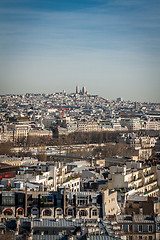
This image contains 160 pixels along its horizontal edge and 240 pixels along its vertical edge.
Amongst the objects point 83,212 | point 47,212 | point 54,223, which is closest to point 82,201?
point 83,212

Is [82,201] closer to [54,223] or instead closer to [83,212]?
[83,212]


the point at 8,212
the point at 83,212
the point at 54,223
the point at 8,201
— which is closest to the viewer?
the point at 54,223

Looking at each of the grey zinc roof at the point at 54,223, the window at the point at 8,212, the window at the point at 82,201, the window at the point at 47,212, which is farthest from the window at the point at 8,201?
the window at the point at 82,201

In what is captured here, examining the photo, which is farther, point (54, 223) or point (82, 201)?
point (82, 201)

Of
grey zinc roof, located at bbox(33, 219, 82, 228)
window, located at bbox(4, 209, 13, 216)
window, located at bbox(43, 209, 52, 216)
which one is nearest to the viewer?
grey zinc roof, located at bbox(33, 219, 82, 228)

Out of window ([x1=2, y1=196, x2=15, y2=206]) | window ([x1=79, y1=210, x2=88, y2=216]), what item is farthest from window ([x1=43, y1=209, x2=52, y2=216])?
window ([x1=2, y1=196, x2=15, y2=206])

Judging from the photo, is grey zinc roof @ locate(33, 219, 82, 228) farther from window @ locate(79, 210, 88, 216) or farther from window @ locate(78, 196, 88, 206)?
window @ locate(78, 196, 88, 206)

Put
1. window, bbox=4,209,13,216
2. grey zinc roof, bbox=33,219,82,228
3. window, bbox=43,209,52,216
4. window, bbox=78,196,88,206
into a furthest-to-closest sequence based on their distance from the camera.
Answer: window, bbox=78,196,88,206
window, bbox=4,209,13,216
window, bbox=43,209,52,216
grey zinc roof, bbox=33,219,82,228

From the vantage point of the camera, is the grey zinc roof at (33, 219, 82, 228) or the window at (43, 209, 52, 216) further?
the window at (43, 209, 52, 216)

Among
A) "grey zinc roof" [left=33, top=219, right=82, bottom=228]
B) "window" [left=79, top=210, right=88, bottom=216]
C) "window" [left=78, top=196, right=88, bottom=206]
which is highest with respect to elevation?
"window" [left=78, top=196, right=88, bottom=206]

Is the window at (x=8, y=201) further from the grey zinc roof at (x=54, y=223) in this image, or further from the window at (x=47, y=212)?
the grey zinc roof at (x=54, y=223)

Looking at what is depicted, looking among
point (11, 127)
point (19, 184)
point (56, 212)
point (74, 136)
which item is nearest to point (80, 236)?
point (56, 212)
